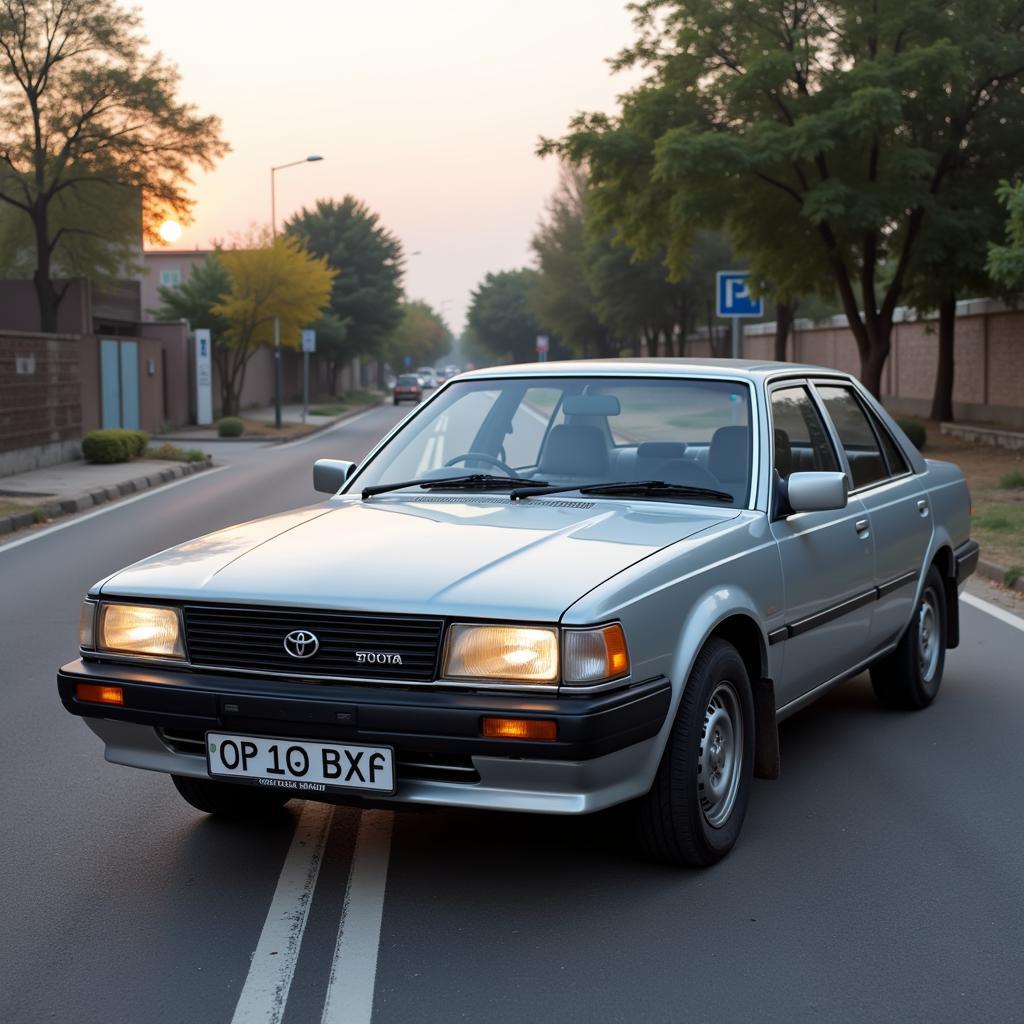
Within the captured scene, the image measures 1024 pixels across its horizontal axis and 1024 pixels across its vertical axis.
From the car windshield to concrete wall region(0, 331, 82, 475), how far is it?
17436 mm

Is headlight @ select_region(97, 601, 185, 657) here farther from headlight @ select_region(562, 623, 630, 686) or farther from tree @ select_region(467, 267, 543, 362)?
tree @ select_region(467, 267, 543, 362)

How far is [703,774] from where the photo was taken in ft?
14.8

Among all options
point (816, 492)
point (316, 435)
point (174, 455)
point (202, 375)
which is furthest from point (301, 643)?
point (202, 375)

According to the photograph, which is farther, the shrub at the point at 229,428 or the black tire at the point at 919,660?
the shrub at the point at 229,428

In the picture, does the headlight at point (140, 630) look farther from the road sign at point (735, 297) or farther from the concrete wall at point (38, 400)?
the concrete wall at point (38, 400)

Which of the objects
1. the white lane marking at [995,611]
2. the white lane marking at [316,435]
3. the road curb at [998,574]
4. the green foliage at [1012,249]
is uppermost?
the green foliage at [1012,249]

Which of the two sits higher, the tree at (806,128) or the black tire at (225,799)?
the tree at (806,128)

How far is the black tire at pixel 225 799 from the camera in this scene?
4.95 m

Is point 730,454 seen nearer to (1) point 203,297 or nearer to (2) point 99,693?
(2) point 99,693

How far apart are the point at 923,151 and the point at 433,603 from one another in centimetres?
2540

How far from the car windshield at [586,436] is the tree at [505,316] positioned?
130 metres

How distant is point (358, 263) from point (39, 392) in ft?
186

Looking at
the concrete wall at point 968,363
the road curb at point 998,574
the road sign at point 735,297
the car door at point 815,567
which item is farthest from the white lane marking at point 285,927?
the concrete wall at point 968,363

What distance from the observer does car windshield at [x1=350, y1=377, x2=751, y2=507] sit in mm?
5359
